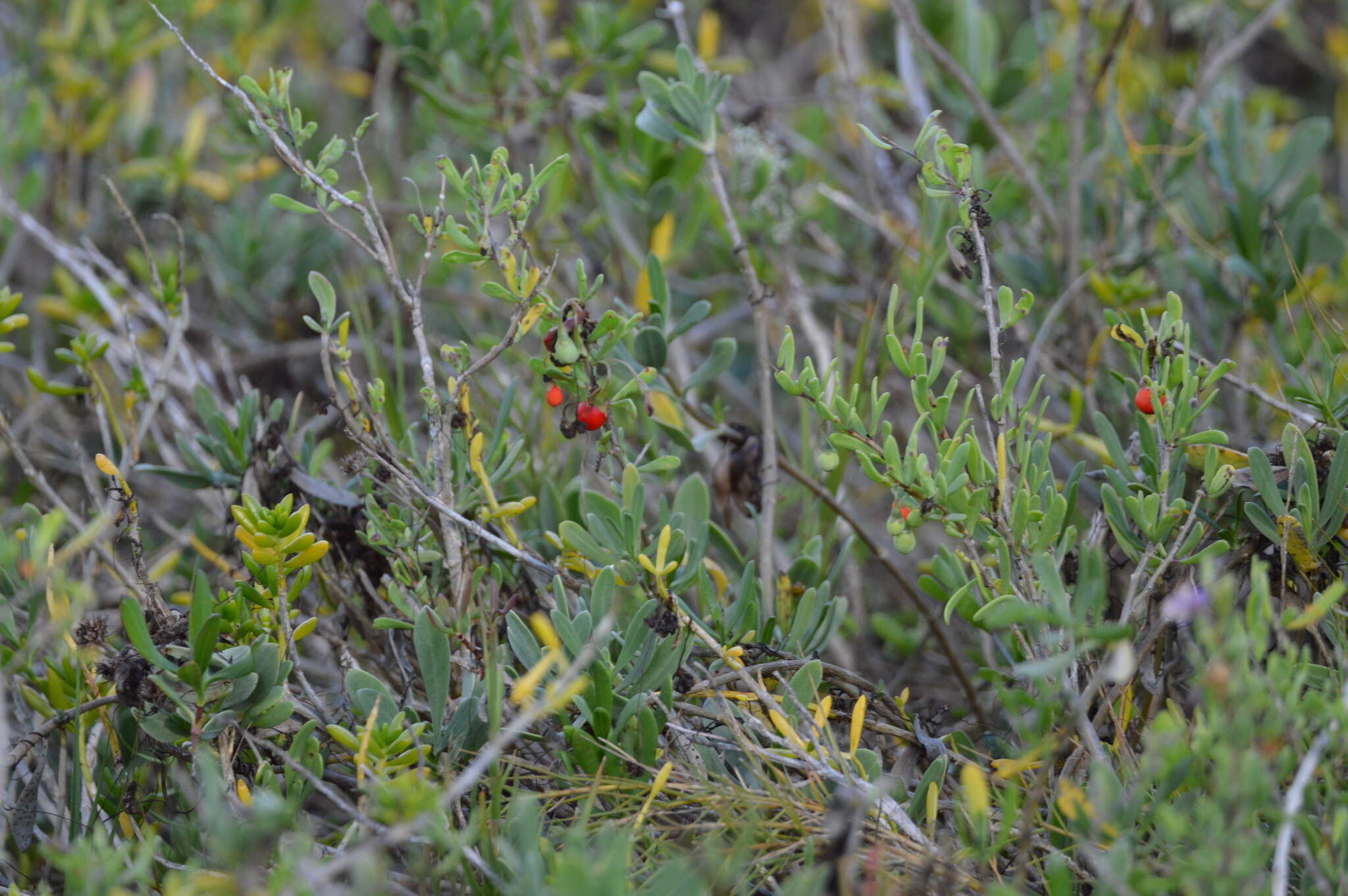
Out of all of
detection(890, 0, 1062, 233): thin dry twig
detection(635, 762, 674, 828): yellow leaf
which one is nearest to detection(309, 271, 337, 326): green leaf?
detection(635, 762, 674, 828): yellow leaf

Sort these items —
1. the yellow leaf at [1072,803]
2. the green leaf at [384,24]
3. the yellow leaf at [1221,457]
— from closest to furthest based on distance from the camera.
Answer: the yellow leaf at [1072,803], the yellow leaf at [1221,457], the green leaf at [384,24]

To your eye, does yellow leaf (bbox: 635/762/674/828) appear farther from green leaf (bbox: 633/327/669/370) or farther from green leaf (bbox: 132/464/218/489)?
green leaf (bbox: 132/464/218/489)

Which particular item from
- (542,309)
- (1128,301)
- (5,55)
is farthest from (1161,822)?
(5,55)

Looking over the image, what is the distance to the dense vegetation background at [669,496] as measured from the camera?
0.96 meters

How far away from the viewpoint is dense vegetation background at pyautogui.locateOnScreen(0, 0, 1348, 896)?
96 centimetres

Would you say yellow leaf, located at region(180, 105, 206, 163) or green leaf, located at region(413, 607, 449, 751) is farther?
yellow leaf, located at region(180, 105, 206, 163)

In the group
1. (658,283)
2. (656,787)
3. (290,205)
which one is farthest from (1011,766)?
(290,205)

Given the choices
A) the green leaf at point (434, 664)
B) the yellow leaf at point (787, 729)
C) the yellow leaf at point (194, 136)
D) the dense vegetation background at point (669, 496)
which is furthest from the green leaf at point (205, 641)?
the yellow leaf at point (194, 136)

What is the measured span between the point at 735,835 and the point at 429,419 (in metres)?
0.58

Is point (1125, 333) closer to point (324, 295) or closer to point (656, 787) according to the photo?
point (656, 787)

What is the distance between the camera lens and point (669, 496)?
5.91ft

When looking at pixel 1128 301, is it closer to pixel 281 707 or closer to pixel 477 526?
pixel 477 526

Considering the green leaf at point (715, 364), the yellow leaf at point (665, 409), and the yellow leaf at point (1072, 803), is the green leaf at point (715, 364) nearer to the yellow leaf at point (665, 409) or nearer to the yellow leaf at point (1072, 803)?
the yellow leaf at point (665, 409)

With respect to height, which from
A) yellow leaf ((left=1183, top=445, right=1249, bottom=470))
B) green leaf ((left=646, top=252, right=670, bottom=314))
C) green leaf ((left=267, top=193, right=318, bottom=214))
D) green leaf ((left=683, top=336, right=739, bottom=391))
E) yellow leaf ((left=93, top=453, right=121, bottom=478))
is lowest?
yellow leaf ((left=1183, top=445, right=1249, bottom=470))
